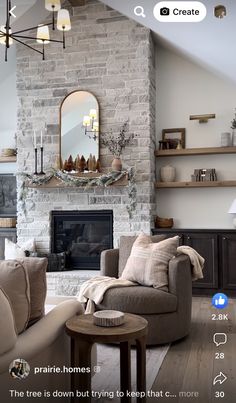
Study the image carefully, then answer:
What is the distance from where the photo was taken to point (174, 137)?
17.0 feet

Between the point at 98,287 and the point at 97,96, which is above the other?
the point at 97,96

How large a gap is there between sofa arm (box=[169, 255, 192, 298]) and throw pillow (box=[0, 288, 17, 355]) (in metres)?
1.70

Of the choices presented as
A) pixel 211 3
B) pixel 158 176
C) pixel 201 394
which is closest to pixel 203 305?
pixel 158 176

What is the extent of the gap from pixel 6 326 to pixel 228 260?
11.4 feet

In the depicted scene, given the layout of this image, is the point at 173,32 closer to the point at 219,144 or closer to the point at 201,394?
the point at 219,144

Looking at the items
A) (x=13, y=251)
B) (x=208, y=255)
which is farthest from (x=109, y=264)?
(x=13, y=251)

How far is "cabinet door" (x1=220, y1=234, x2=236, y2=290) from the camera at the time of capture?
176 inches

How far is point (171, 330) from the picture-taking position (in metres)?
2.91

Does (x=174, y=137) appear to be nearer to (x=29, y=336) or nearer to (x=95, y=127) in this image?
(x=95, y=127)

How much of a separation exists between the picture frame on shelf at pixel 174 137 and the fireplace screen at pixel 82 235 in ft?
3.92

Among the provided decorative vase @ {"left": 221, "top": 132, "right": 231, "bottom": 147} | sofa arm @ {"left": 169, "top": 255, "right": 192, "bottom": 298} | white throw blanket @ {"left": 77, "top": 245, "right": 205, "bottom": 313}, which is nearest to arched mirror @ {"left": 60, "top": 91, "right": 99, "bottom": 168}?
decorative vase @ {"left": 221, "top": 132, "right": 231, "bottom": 147}

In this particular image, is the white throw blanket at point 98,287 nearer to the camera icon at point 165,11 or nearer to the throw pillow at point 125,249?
the throw pillow at point 125,249

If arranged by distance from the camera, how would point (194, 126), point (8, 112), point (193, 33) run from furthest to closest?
point (8, 112)
point (194, 126)
point (193, 33)

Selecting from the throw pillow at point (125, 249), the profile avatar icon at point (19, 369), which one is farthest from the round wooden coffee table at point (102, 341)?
the throw pillow at point (125, 249)
